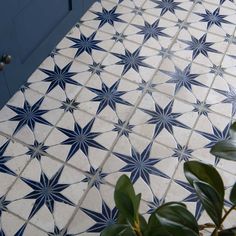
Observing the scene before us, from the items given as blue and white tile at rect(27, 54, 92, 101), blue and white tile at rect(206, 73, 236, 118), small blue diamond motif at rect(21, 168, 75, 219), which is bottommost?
small blue diamond motif at rect(21, 168, 75, 219)

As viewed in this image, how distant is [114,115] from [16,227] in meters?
0.52

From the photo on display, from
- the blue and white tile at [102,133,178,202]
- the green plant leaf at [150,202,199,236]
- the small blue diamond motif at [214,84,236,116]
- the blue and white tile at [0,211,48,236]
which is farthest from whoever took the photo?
the small blue diamond motif at [214,84,236,116]

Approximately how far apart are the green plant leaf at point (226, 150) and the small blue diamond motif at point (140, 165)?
57 centimetres

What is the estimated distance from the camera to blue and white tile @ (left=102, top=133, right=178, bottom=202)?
1101 mm

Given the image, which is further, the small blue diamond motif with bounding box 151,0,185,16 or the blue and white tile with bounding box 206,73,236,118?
the small blue diamond motif with bounding box 151,0,185,16

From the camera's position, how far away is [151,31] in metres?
1.55

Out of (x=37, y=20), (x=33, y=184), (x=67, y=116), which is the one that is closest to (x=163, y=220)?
(x=33, y=184)

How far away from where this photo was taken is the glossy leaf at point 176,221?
0.53 m

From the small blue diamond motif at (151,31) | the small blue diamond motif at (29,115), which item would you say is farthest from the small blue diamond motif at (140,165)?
the small blue diamond motif at (151,31)

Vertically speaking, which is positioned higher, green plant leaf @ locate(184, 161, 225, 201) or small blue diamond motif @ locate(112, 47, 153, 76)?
small blue diamond motif @ locate(112, 47, 153, 76)

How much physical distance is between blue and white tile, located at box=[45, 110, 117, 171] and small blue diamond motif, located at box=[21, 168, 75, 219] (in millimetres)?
85

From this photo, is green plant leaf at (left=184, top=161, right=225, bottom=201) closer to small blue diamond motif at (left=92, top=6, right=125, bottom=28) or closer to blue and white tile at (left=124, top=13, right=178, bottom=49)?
blue and white tile at (left=124, top=13, right=178, bottom=49)

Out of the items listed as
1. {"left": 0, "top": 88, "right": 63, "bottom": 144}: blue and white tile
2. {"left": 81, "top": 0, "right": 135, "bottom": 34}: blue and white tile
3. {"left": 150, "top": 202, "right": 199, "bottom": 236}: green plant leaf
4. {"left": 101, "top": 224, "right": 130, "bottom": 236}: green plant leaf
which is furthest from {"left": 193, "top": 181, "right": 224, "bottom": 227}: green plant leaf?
{"left": 81, "top": 0, "right": 135, "bottom": 34}: blue and white tile

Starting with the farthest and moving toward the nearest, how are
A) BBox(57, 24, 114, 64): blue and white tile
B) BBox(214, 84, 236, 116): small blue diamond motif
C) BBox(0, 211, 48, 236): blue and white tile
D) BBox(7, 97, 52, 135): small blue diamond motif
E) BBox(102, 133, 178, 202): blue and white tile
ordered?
BBox(57, 24, 114, 64): blue and white tile < BBox(214, 84, 236, 116): small blue diamond motif < BBox(7, 97, 52, 135): small blue diamond motif < BBox(102, 133, 178, 202): blue and white tile < BBox(0, 211, 48, 236): blue and white tile
